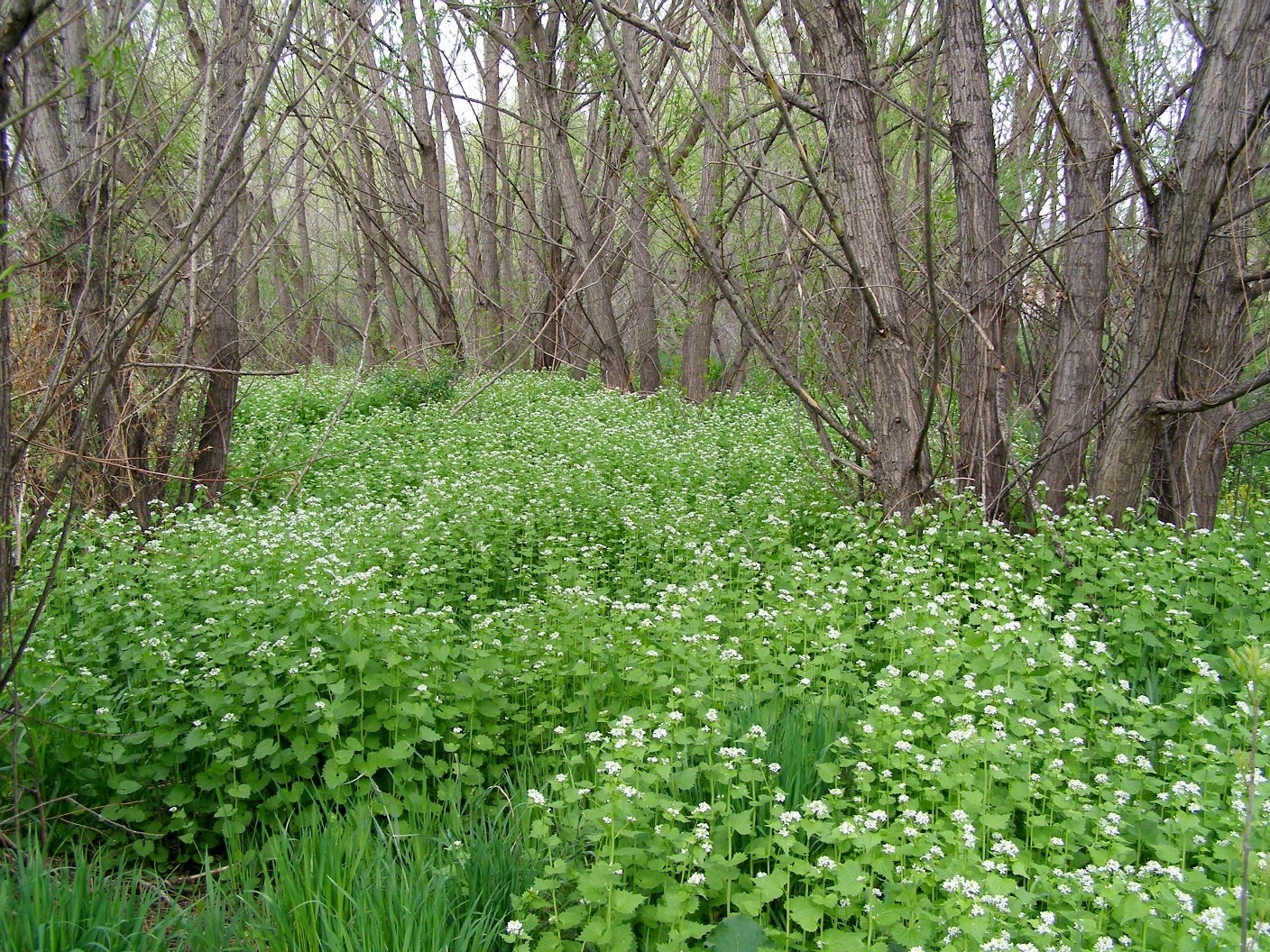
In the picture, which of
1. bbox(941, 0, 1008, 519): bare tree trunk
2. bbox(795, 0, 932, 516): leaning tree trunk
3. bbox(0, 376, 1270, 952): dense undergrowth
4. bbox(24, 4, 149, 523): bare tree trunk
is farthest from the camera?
bbox(941, 0, 1008, 519): bare tree trunk

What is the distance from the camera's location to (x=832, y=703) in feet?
11.9

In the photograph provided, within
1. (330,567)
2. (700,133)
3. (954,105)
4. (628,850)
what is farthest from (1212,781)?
(700,133)

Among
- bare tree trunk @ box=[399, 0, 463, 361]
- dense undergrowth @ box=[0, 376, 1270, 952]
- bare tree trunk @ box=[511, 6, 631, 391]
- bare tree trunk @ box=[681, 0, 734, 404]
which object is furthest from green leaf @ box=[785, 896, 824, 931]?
bare tree trunk @ box=[399, 0, 463, 361]

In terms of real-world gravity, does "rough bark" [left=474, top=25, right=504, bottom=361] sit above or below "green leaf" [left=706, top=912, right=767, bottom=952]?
above

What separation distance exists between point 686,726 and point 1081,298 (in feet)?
14.4

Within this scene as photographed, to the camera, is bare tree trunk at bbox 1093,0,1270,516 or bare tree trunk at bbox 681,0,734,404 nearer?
bare tree trunk at bbox 1093,0,1270,516

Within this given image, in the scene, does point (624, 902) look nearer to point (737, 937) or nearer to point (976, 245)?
point (737, 937)

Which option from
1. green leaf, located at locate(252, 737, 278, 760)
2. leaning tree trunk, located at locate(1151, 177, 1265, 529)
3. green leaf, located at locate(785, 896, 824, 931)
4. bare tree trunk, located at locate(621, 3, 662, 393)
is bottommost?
green leaf, located at locate(785, 896, 824, 931)

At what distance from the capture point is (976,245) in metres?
5.96

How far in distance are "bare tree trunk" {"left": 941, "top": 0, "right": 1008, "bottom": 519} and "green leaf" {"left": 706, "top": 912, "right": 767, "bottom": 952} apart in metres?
3.87

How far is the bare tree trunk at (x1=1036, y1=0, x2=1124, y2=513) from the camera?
5.99m

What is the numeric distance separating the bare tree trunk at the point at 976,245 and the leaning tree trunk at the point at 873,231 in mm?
400

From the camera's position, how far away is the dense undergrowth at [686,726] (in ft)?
8.13

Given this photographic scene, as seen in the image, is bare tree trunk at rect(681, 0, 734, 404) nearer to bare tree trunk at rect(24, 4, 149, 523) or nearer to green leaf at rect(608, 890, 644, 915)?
bare tree trunk at rect(24, 4, 149, 523)
